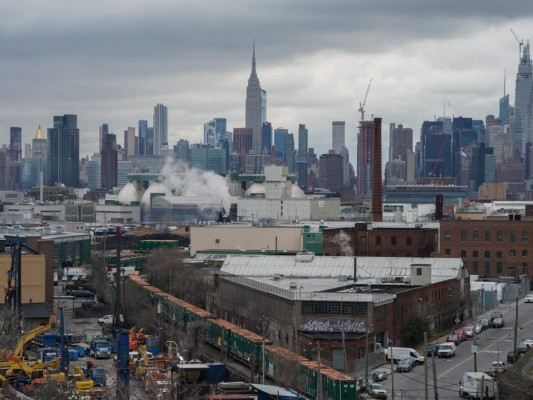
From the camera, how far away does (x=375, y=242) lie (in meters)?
96.1

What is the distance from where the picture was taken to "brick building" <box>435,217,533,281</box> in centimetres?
9275

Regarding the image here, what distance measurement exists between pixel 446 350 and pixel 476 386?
1020cm

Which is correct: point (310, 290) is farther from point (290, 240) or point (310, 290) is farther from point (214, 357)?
point (290, 240)

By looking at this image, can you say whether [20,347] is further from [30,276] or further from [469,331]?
[469,331]

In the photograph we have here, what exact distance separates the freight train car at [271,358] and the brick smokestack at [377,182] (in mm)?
63033

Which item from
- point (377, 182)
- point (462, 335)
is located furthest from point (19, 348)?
point (377, 182)

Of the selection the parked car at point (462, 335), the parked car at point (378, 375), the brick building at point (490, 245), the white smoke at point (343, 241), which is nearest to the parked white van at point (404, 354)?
the parked car at point (378, 375)

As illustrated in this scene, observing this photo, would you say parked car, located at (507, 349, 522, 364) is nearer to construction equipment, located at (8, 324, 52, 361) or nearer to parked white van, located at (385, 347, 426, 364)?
parked white van, located at (385, 347, 426, 364)

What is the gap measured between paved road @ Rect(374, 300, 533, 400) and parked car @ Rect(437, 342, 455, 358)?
0.26 meters

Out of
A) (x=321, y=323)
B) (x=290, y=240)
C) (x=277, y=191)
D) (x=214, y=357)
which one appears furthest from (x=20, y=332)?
(x=277, y=191)

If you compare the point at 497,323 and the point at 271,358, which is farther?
the point at 497,323

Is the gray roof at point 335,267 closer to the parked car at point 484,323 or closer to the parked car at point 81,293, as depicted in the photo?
the parked car at point 484,323

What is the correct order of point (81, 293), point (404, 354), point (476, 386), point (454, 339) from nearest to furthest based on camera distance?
point (476, 386), point (404, 354), point (454, 339), point (81, 293)

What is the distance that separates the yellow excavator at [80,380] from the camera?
46094 mm
